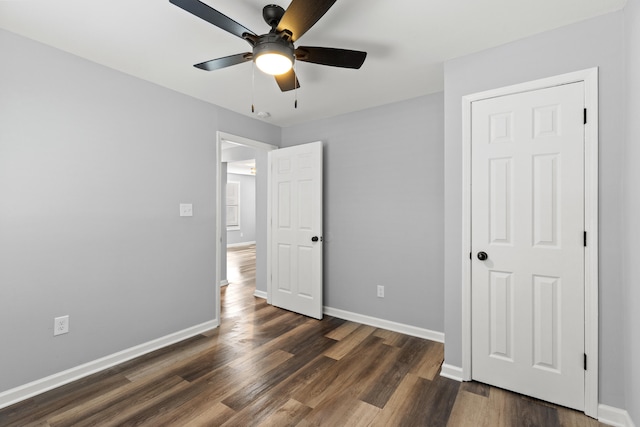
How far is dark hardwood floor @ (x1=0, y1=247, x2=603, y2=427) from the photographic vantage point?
6.14 feet

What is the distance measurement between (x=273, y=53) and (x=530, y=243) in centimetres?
207

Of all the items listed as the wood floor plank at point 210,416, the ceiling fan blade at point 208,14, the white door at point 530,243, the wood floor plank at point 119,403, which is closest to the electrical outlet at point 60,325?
the wood floor plank at point 119,403

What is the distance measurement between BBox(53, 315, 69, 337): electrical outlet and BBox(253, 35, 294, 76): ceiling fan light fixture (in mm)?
2363

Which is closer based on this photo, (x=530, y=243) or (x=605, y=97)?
(x=605, y=97)

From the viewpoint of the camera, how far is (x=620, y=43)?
1785mm

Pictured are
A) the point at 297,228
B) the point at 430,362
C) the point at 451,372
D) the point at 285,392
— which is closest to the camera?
the point at 285,392

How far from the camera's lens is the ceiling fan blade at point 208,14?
4.46ft

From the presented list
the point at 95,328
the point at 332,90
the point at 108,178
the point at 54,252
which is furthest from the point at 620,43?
the point at 95,328

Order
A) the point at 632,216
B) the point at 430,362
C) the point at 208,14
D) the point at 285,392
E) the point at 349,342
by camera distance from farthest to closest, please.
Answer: the point at 349,342
the point at 430,362
the point at 285,392
the point at 632,216
the point at 208,14

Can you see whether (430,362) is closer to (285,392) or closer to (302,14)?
(285,392)

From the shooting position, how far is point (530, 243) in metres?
2.05

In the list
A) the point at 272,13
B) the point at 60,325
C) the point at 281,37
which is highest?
the point at 272,13

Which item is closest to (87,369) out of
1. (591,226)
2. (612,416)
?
(612,416)

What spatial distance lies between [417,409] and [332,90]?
2.76 meters
